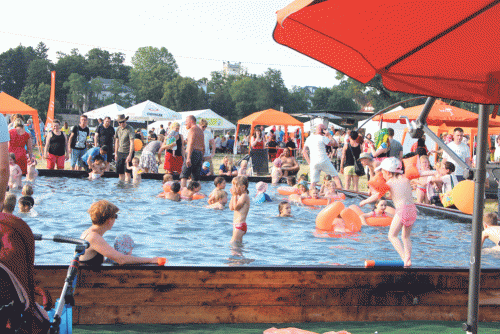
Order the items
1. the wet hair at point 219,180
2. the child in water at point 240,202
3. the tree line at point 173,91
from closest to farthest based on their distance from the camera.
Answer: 1. the child in water at point 240,202
2. the wet hair at point 219,180
3. the tree line at point 173,91

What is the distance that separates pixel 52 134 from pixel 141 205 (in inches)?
172

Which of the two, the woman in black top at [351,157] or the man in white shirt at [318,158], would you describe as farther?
the woman in black top at [351,157]

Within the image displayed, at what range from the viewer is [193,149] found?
1189 cm

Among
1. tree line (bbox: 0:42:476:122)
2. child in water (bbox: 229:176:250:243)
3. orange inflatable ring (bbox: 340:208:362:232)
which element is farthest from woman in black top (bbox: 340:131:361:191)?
tree line (bbox: 0:42:476:122)

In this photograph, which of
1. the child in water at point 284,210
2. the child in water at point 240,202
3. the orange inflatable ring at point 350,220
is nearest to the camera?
the child in water at point 240,202

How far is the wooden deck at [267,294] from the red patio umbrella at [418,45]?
1.96 m

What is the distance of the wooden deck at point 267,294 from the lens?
4.55m

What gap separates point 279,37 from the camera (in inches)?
99.0

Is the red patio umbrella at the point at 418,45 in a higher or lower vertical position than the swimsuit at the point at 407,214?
higher

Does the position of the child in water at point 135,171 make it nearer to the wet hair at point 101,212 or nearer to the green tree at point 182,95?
the wet hair at point 101,212

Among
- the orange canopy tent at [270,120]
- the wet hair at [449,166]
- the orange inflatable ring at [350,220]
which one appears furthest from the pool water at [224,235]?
the orange canopy tent at [270,120]

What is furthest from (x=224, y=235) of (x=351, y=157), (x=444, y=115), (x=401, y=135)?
(x=401, y=135)

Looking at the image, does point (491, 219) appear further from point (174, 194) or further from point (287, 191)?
point (174, 194)

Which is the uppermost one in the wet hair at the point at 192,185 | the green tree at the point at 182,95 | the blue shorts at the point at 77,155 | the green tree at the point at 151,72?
the green tree at the point at 151,72
